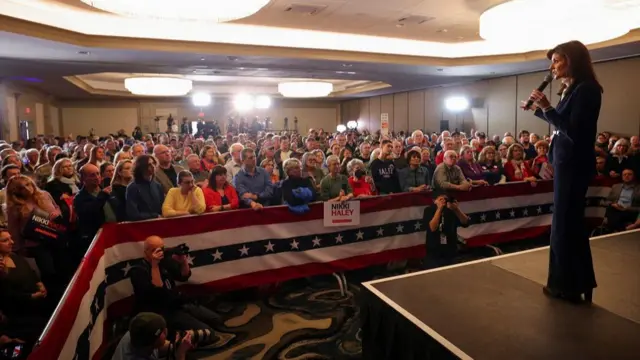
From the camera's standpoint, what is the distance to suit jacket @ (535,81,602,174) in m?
2.36

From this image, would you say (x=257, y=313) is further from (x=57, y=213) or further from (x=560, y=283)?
(x=560, y=283)

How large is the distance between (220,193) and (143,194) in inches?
30.7

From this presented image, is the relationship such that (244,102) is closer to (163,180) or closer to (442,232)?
(163,180)

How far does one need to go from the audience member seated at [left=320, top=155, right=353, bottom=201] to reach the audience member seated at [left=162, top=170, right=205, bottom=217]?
1.42 meters

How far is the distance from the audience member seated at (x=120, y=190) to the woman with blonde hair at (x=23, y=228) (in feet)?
1.56

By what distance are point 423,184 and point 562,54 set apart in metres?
3.29

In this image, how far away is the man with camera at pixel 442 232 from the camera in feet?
15.9

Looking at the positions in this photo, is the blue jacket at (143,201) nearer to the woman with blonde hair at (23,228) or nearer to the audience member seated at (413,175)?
the woman with blonde hair at (23,228)

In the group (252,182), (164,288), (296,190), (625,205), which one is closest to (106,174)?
(252,182)

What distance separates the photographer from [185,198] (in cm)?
434

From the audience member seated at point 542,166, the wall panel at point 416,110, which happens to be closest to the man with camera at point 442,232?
the audience member seated at point 542,166

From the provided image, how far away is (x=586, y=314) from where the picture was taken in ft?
8.16

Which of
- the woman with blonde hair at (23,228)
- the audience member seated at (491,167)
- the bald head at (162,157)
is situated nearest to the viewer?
the woman with blonde hair at (23,228)

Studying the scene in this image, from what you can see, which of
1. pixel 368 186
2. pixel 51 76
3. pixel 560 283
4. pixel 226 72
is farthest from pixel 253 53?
pixel 560 283
